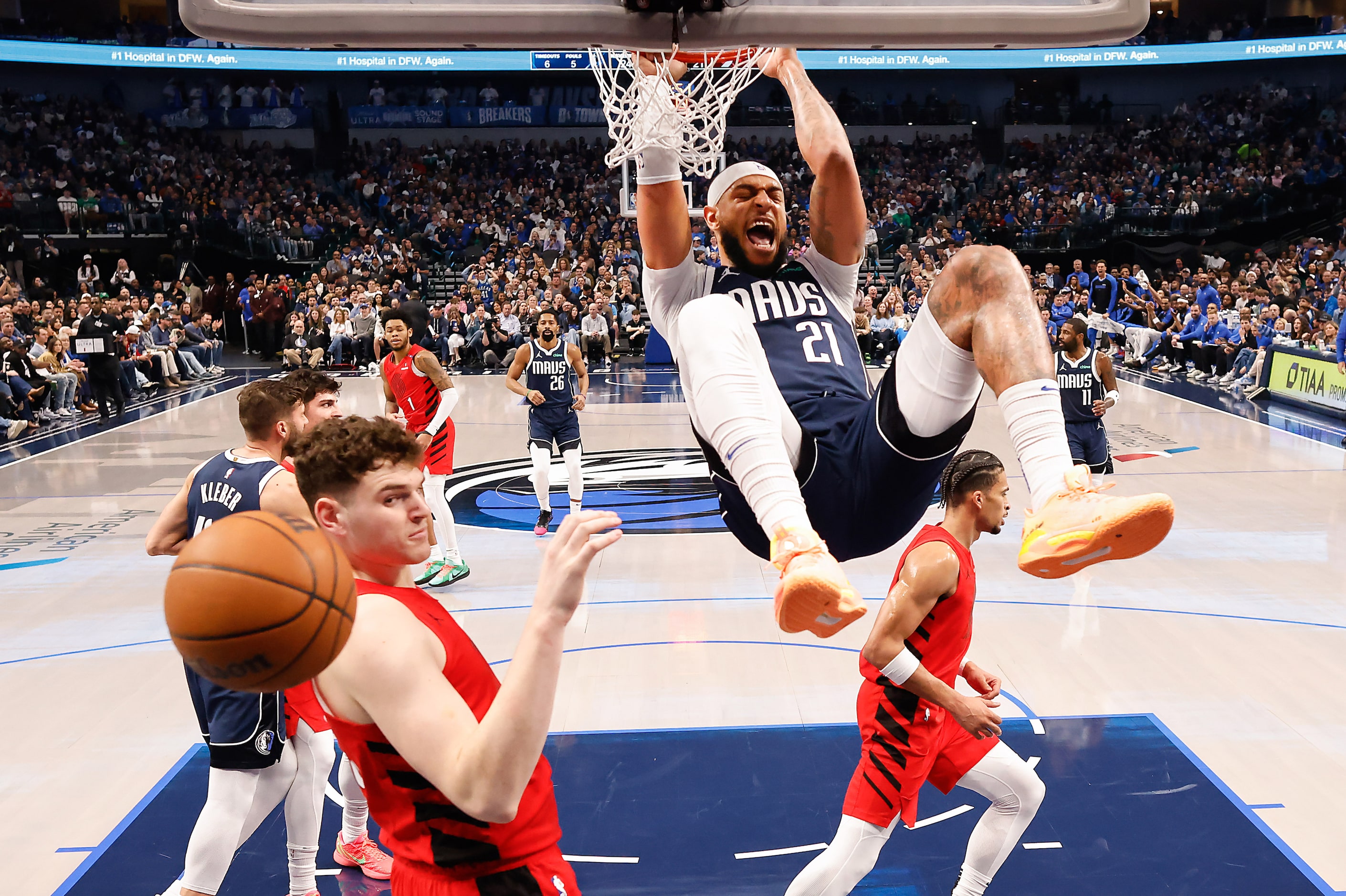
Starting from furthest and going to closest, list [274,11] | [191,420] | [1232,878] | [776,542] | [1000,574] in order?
1. [191,420]
2. [1000,574]
3. [1232,878]
4. [274,11]
5. [776,542]

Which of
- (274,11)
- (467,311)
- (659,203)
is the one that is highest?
(274,11)

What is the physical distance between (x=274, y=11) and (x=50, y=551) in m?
7.97

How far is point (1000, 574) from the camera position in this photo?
8.30m

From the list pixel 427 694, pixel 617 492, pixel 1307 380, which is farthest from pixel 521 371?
pixel 1307 380

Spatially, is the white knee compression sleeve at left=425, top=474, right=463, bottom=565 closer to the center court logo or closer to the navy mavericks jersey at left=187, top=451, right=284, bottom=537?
the center court logo

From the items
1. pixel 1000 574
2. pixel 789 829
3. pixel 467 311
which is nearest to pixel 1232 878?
pixel 789 829

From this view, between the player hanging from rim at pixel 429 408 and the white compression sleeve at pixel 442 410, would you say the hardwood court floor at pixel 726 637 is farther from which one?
the white compression sleeve at pixel 442 410

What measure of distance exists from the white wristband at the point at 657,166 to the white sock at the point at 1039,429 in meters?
1.23

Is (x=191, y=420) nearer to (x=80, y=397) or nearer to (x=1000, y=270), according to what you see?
(x=80, y=397)

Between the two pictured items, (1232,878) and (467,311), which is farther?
(467,311)

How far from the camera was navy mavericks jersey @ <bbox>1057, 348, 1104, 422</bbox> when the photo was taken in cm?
848

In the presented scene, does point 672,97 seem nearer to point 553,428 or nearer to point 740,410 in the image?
point 740,410

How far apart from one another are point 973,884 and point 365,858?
242 cm

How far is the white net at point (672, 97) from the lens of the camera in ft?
10.5
